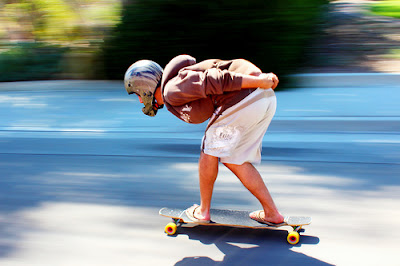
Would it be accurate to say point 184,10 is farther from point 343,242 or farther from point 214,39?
point 343,242

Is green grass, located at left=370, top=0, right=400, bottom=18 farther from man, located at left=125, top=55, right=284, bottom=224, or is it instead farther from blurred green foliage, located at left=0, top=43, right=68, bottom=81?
man, located at left=125, top=55, right=284, bottom=224

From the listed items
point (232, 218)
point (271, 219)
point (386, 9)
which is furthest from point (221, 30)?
point (271, 219)

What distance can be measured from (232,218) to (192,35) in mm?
4994

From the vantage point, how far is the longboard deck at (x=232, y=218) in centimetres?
343

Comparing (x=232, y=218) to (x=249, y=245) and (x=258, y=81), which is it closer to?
(x=249, y=245)

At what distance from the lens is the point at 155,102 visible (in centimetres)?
327

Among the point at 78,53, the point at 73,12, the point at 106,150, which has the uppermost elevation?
the point at 73,12

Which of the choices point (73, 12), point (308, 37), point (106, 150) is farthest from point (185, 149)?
point (73, 12)

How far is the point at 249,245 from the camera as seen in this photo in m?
3.38

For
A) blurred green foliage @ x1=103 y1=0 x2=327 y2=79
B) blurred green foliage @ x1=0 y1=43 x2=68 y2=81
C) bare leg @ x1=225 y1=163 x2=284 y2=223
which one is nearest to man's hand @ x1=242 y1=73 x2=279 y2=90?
bare leg @ x1=225 y1=163 x2=284 y2=223

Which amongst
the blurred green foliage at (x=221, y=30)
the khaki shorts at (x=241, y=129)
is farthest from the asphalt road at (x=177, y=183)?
the blurred green foliage at (x=221, y=30)

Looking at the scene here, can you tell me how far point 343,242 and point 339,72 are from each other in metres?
5.61

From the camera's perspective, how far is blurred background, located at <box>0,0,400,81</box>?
7.86 metres

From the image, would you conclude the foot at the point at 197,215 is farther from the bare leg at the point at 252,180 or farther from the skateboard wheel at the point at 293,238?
the skateboard wheel at the point at 293,238
